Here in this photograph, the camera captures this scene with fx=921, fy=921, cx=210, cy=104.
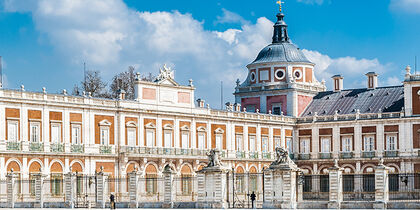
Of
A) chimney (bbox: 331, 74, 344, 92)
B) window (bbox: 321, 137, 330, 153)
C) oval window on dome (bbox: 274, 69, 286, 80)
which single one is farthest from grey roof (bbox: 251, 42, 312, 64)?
window (bbox: 321, 137, 330, 153)

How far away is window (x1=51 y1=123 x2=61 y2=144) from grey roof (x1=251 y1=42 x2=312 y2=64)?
2784 cm

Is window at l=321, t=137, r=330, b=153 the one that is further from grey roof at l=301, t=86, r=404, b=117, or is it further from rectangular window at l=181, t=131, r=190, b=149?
rectangular window at l=181, t=131, r=190, b=149

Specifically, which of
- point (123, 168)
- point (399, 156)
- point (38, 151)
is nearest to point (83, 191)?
point (38, 151)

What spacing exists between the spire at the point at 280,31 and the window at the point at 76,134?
29158 millimetres

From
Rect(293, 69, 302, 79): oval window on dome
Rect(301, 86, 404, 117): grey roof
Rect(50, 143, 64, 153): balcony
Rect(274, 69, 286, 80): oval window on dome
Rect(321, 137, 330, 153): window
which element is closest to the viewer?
Rect(50, 143, 64, 153): balcony

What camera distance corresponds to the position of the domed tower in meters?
81.9

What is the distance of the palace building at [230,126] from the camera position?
195 ft

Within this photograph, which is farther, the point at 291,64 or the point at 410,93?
the point at 291,64

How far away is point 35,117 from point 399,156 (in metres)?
31.0

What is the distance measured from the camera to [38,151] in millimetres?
58969

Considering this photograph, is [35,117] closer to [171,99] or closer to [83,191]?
[83,191]

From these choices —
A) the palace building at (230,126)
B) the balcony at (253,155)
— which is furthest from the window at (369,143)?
the balcony at (253,155)

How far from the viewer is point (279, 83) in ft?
271

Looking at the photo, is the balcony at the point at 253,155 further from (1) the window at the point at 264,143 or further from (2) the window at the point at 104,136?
(2) the window at the point at 104,136
